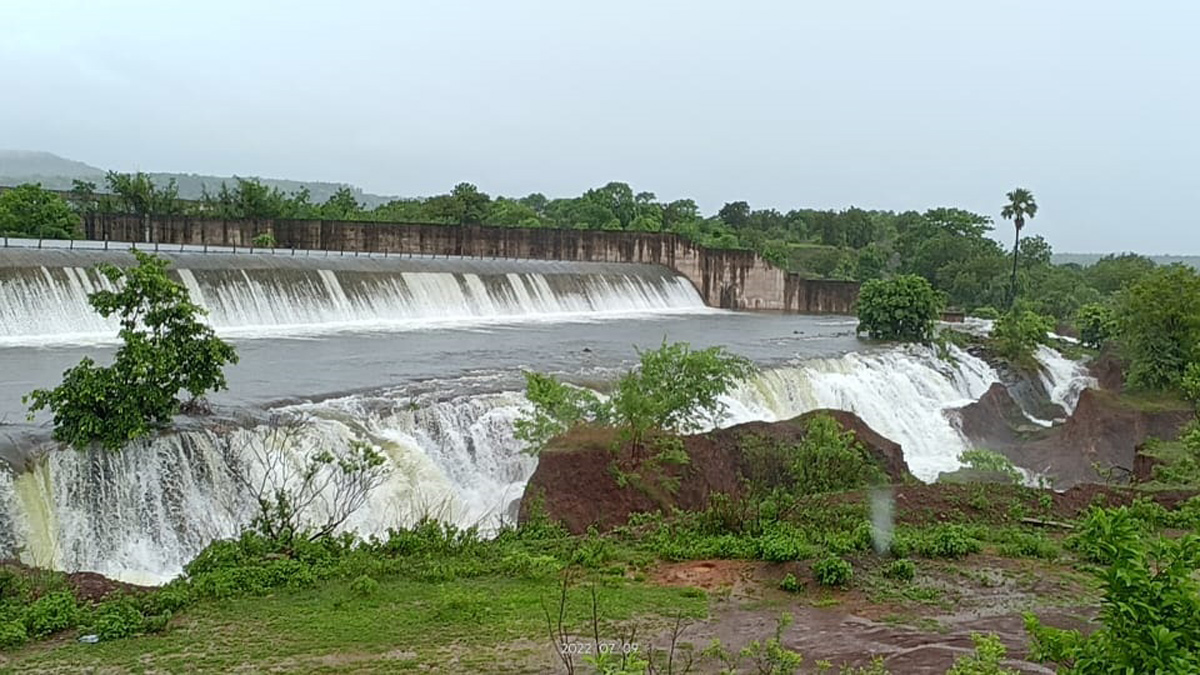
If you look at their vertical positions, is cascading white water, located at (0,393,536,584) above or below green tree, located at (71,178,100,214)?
below

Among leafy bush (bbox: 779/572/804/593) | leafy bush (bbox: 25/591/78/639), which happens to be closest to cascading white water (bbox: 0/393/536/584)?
leafy bush (bbox: 25/591/78/639)

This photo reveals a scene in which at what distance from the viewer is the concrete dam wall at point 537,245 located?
3334 cm

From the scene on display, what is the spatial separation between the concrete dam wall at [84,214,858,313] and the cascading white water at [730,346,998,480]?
16.7m

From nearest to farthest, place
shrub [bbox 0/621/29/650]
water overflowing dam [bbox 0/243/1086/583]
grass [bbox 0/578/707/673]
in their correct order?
1. grass [bbox 0/578/707/673]
2. shrub [bbox 0/621/29/650]
3. water overflowing dam [bbox 0/243/1086/583]

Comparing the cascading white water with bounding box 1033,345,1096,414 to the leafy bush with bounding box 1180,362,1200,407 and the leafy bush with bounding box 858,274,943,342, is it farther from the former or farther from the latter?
the leafy bush with bounding box 1180,362,1200,407

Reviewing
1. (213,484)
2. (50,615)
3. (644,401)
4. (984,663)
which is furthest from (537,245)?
(984,663)

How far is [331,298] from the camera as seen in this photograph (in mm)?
26234

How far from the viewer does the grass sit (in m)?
6.31

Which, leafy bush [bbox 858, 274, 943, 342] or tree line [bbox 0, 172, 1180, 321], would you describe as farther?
tree line [bbox 0, 172, 1180, 321]

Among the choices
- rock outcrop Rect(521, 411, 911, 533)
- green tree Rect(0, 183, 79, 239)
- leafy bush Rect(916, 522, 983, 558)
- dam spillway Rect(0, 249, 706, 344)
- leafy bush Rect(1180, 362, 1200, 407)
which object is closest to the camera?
leafy bush Rect(916, 522, 983, 558)

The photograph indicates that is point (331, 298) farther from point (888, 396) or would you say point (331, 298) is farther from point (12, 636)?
point (12, 636)

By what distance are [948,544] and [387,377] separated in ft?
34.3

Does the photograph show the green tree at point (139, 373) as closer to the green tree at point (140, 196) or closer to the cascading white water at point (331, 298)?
the cascading white water at point (331, 298)

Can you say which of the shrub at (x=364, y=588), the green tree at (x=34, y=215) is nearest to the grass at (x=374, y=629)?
the shrub at (x=364, y=588)
